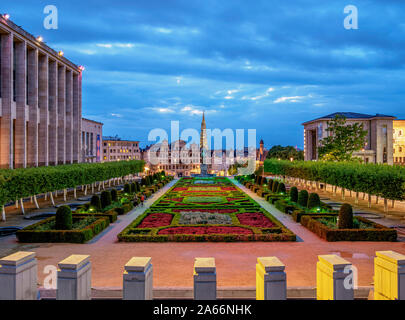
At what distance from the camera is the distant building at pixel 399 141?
86.7 metres

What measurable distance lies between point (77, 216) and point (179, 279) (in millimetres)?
11560

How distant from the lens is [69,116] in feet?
173

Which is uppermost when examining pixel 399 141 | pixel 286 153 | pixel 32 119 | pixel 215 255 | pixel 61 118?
pixel 61 118

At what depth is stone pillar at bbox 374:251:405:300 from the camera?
6055 millimetres

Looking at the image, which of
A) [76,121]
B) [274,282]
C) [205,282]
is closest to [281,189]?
[274,282]

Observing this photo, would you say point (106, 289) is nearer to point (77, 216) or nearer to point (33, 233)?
point (33, 233)

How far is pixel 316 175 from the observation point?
3728 cm

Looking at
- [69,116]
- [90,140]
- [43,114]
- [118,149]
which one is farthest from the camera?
[118,149]

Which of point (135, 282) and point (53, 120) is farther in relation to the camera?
point (53, 120)

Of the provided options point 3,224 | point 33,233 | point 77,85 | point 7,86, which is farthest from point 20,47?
point 33,233

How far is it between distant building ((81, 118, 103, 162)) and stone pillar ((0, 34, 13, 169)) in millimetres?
32422

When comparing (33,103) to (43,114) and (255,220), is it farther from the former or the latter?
(255,220)

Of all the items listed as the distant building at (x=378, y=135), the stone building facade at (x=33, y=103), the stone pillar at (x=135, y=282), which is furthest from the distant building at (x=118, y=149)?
the stone pillar at (x=135, y=282)

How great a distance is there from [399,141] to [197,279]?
9761cm
